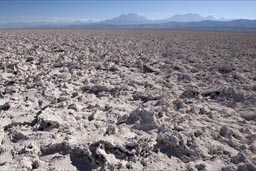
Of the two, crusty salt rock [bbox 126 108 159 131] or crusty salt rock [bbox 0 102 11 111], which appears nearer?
crusty salt rock [bbox 126 108 159 131]

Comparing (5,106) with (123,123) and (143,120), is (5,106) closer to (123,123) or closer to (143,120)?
(123,123)

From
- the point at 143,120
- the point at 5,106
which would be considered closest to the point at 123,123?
the point at 143,120

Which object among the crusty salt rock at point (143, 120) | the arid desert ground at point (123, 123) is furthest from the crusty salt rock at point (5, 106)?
the crusty salt rock at point (143, 120)

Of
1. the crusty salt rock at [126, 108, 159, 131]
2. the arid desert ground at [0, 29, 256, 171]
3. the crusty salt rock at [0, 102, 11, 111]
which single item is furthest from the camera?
the crusty salt rock at [0, 102, 11, 111]

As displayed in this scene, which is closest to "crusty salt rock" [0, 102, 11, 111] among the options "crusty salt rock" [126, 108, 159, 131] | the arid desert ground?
the arid desert ground

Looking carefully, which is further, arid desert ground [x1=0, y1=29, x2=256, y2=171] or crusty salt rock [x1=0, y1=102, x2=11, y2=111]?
crusty salt rock [x1=0, y1=102, x2=11, y2=111]

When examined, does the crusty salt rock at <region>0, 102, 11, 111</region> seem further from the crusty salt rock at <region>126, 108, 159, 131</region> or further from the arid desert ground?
the crusty salt rock at <region>126, 108, 159, 131</region>

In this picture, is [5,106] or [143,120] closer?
[143,120]

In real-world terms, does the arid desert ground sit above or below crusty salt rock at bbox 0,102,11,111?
below

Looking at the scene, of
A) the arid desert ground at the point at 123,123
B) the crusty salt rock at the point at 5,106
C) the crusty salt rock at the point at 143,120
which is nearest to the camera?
the arid desert ground at the point at 123,123

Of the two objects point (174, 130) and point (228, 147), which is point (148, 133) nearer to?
point (174, 130)

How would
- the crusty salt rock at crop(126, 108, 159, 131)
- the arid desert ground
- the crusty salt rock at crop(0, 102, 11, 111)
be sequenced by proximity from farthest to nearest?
the crusty salt rock at crop(0, 102, 11, 111) → the crusty salt rock at crop(126, 108, 159, 131) → the arid desert ground

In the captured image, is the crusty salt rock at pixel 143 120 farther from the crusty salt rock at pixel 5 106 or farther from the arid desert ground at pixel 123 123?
the crusty salt rock at pixel 5 106

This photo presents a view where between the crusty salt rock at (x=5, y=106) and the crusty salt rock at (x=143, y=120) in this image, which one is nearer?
the crusty salt rock at (x=143, y=120)
